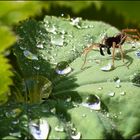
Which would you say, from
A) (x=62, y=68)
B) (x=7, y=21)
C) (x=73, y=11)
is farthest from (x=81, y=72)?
(x=73, y=11)

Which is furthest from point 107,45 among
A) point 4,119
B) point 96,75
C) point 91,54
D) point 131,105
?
point 4,119

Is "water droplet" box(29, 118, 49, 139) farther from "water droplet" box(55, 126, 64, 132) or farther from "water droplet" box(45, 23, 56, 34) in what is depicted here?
"water droplet" box(45, 23, 56, 34)

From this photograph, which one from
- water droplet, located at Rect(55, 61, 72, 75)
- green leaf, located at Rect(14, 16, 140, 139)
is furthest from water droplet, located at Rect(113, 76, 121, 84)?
water droplet, located at Rect(55, 61, 72, 75)

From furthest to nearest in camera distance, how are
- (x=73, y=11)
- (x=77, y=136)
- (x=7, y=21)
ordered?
1. (x=73, y=11)
2. (x=7, y=21)
3. (x=77, y=136)

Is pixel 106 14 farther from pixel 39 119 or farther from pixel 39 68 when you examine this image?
pixel 39 119

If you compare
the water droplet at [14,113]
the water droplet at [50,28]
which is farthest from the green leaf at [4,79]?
the water droplet at [50,28]

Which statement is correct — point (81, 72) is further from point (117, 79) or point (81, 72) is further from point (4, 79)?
point (4, 79)
